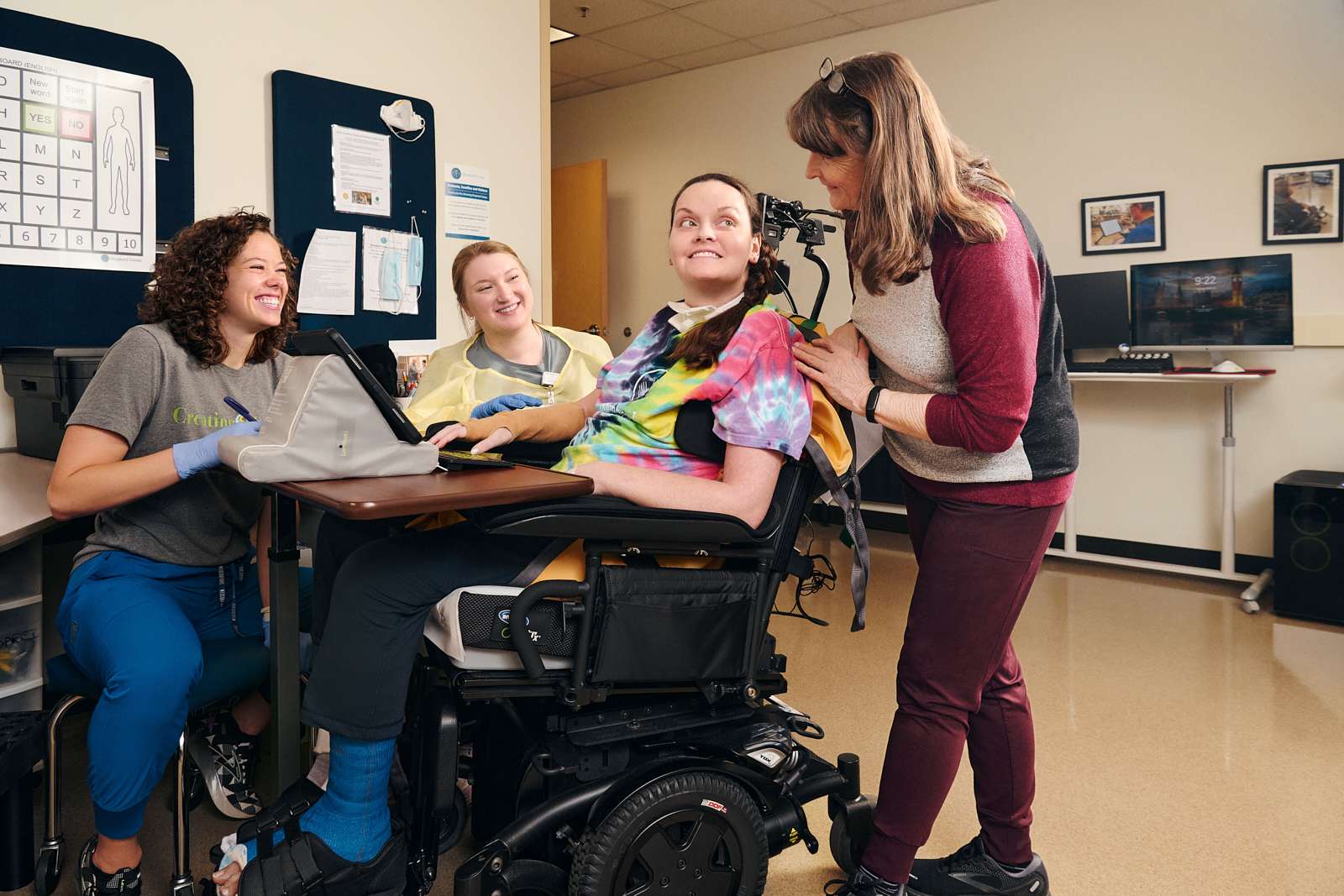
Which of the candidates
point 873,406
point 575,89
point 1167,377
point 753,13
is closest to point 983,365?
point 873,406

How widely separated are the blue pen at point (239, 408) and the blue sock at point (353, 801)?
2.46ft

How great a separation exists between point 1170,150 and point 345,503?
4.41 meters

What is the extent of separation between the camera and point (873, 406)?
1.52m

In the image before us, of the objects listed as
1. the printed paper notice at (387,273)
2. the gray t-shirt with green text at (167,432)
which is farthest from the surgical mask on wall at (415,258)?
the gray t-shirt with green text at (167,432)

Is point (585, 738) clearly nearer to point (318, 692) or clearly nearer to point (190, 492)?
point (318, 692)

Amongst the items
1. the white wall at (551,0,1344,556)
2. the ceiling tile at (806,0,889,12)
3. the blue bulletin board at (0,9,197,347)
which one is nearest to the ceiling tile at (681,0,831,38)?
the ceiling tile at (806,0,889,12)

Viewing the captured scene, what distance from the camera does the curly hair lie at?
189 centimetres

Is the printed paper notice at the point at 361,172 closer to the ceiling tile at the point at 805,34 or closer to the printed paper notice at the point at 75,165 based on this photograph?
the printed paper notice at the point at 75,165

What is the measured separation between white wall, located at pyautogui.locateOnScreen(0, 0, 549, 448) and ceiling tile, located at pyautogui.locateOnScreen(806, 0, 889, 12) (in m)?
1.36

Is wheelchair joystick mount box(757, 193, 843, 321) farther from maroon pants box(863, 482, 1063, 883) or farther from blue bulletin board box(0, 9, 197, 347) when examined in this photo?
blue bulletin board box(0, 9, 197, 347)

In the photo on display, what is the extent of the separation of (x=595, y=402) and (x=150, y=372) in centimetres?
87

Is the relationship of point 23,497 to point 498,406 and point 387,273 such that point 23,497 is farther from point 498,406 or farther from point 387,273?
point 387,273

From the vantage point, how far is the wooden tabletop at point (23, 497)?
165 cm

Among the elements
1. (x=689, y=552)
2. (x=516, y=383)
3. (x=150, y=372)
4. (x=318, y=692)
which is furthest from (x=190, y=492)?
(x=689, y=552)
